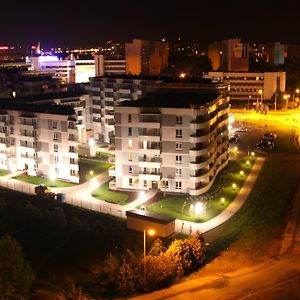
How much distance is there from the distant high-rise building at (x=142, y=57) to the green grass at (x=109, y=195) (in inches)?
1870

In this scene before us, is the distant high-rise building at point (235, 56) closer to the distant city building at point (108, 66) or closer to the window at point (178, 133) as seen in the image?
the distant city building at point (108, 66)

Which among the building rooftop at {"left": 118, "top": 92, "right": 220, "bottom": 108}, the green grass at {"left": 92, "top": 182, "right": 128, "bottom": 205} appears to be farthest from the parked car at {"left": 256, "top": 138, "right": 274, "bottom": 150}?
the green grass at {"left": 92, "top": 182, "right": 128, "bottom": 205}

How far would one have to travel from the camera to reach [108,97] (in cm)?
4834

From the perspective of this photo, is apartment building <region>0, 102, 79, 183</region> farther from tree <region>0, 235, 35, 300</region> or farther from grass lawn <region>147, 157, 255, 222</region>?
tree <region>0, 235, 35, 300</region>

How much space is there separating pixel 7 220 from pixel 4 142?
915 centimetres

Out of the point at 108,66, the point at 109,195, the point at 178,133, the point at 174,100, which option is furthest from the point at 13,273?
the point at 108,66

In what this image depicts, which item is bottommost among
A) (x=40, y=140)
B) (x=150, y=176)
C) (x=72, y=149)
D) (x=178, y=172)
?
(x=150, y=176)

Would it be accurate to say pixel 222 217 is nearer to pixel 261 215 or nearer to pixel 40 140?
pixel 261 215

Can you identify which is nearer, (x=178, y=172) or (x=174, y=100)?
(x=178, y=172)

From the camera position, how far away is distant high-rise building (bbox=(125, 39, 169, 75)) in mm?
78750

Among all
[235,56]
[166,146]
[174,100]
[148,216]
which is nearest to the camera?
[148,216]

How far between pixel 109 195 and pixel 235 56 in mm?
52347

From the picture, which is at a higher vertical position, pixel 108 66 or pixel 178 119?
pixel 108 66

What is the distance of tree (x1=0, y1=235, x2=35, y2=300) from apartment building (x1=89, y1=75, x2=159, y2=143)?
88.8 ft
